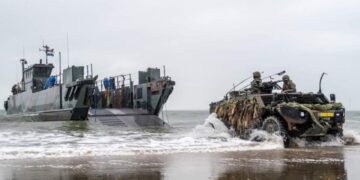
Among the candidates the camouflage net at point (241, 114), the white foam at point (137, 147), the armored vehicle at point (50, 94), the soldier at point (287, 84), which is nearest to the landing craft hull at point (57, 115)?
the armored vehicle at point (50, 94)

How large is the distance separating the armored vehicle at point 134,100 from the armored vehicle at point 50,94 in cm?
90

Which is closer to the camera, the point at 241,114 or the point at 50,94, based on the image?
the point at 241,114

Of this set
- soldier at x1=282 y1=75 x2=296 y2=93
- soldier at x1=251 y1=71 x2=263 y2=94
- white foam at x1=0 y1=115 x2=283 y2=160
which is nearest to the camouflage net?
white foam at x1=0 y1=115 x2=283 y2=160

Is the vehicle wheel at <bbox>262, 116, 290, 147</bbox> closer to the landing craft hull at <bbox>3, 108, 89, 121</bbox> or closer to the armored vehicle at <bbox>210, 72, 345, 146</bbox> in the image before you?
the armored vehicle at <bbox>210, 72, 345, 146</bbox>

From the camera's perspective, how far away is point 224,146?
10969 mm

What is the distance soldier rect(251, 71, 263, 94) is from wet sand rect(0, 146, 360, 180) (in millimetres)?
4447

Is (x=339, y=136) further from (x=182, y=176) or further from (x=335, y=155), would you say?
(x=182, y=176)

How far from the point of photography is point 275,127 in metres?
11.6

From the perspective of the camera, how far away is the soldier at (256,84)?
13.5m

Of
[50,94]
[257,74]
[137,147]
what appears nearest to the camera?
[137,147]

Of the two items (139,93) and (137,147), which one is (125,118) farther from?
(137,147)

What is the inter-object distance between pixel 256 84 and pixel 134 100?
36.9 ft

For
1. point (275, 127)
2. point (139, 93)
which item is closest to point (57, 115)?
point (139, 93)

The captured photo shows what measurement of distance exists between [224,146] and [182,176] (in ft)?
16.0
